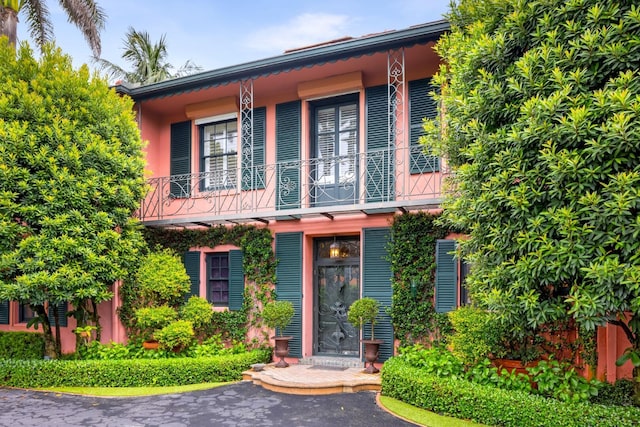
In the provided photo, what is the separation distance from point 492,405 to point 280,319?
4369 mm

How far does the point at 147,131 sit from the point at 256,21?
6.72 metres

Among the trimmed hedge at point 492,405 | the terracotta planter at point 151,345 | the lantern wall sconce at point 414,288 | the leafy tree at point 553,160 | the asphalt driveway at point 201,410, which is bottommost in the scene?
the asphalt driveway at point 201,410

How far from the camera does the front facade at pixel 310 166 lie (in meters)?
9.16

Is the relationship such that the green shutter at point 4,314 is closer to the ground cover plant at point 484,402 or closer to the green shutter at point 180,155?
the green shutter at point 180,155

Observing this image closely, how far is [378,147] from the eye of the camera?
964cm

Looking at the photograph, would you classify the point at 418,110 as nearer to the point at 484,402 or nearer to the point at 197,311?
the point at 484,402

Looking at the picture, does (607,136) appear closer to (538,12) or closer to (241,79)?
(538,12)

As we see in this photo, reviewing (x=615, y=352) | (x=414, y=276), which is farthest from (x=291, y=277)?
(x=615, y=352)

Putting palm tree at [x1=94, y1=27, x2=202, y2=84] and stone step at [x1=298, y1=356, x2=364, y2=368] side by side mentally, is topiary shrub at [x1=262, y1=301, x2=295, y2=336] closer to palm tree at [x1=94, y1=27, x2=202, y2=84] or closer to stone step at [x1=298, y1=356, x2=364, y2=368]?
stone step at [x1=298, y1=356, x2=364, y2=368]

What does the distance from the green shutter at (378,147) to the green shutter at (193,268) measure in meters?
4.32

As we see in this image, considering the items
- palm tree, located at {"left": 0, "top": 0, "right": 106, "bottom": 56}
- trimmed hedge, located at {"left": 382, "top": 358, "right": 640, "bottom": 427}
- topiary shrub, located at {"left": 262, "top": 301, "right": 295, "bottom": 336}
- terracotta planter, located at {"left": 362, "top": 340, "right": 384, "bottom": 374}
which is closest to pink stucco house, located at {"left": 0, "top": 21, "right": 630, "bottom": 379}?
terracotta planter, located at {"left": 362, "top": 340, "right": 384, "bottom": 374}

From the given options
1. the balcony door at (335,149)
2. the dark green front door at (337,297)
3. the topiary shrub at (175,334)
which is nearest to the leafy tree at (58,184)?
the topiary shrub at (175,334)

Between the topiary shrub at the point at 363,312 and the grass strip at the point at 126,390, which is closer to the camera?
the grass strip at the point at 126,390

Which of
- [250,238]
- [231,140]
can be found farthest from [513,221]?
[231,140]
